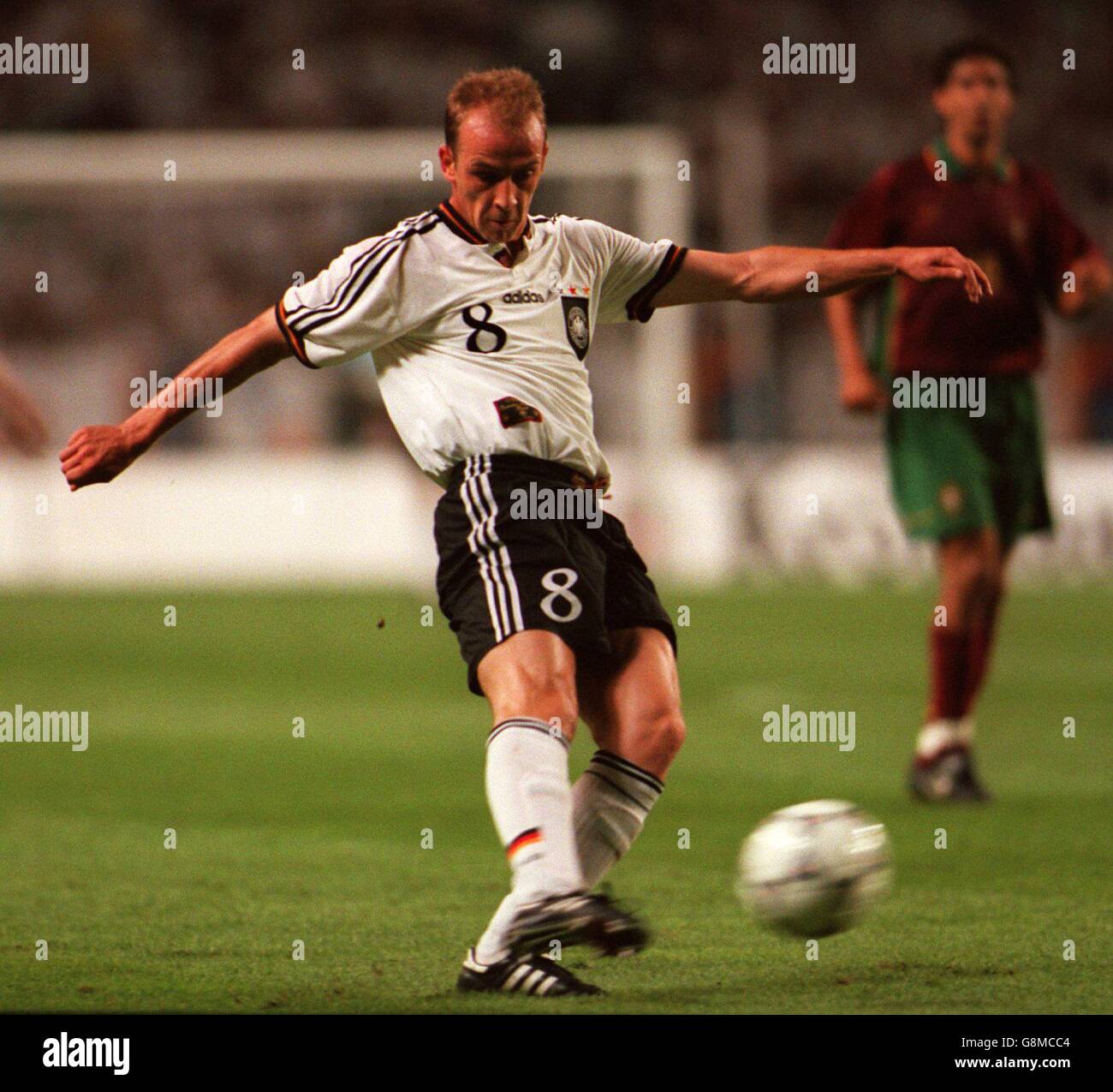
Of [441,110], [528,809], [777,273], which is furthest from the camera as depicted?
[441,110]

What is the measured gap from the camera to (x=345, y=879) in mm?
5762

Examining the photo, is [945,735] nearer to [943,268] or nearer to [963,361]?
[963,361]

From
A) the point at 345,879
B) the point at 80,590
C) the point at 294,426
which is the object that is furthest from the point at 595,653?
the point at 294,426

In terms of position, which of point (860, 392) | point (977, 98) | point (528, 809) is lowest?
point (528, 809)

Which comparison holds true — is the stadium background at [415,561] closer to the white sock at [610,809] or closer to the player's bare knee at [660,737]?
the white sock at [610,809]

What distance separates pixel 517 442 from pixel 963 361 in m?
3.44

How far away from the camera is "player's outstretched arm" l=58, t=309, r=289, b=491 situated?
14.0 ft

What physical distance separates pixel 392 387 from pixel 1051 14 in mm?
21578

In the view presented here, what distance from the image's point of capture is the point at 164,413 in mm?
4316

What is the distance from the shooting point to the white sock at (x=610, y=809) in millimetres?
4449

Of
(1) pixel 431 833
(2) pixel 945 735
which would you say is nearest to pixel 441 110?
(2) pixel 945 735

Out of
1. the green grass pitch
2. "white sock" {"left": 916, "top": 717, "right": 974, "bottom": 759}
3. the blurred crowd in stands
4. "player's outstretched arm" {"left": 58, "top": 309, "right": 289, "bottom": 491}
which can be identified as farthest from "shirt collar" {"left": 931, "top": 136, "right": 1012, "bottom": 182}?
the blurred crowd in stands

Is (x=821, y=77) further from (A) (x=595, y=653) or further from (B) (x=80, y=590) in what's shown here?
(A) (x=595, y=653)

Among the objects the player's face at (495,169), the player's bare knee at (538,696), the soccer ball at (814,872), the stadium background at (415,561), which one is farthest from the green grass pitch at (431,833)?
the player's face at (495,169)
